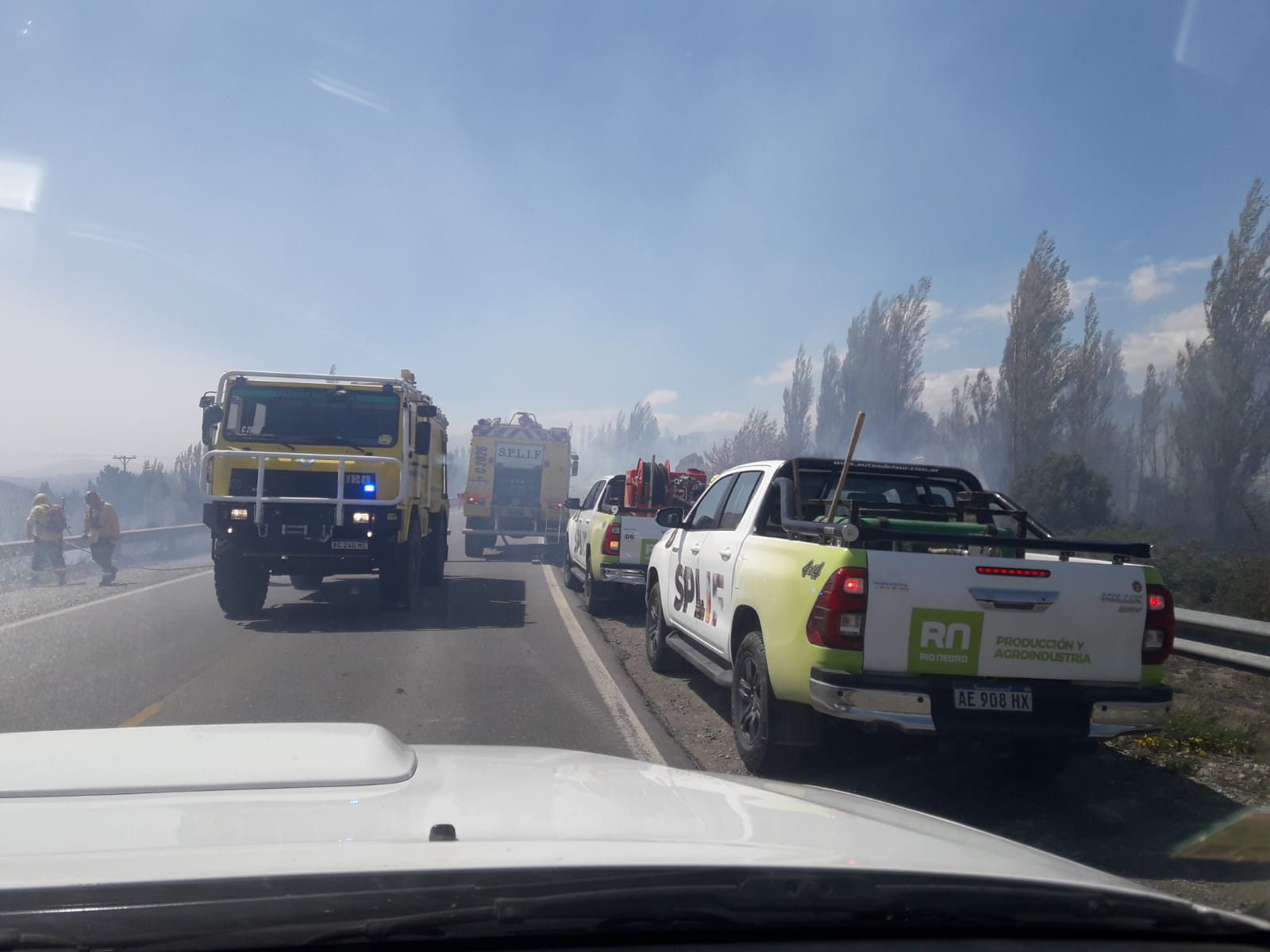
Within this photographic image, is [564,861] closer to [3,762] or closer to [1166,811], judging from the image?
[3,762]

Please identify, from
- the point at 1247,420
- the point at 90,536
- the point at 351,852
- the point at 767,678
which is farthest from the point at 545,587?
the point at 1247,420

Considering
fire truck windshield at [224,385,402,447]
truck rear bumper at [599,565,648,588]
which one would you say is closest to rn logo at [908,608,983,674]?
truck rear bumper at [599,565,648,588]

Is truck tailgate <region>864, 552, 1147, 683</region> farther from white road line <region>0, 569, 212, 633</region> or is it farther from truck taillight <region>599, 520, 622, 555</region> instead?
white road line <region>0, 569, 212, 633</region>

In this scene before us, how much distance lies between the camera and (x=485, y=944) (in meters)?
2.06

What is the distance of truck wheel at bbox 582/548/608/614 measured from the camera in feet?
41.0

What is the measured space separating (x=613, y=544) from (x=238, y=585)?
15.4 feet

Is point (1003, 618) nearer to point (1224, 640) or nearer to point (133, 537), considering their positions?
point (1224, 640)

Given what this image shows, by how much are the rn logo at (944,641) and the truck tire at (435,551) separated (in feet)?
36.3

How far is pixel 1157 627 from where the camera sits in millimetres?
5082

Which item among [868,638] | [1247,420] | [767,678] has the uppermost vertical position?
[1247,420]

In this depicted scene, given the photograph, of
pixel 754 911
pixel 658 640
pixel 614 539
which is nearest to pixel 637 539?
pixel 614 539

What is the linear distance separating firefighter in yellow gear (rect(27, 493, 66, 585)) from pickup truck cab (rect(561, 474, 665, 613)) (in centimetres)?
920

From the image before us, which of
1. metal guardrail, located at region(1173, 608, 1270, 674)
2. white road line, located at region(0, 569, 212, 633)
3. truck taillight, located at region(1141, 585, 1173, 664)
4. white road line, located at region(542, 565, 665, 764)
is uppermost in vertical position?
truck taillight, located at region(1141, 585, 1173, 664)

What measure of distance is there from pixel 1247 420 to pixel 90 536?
31.6 m
